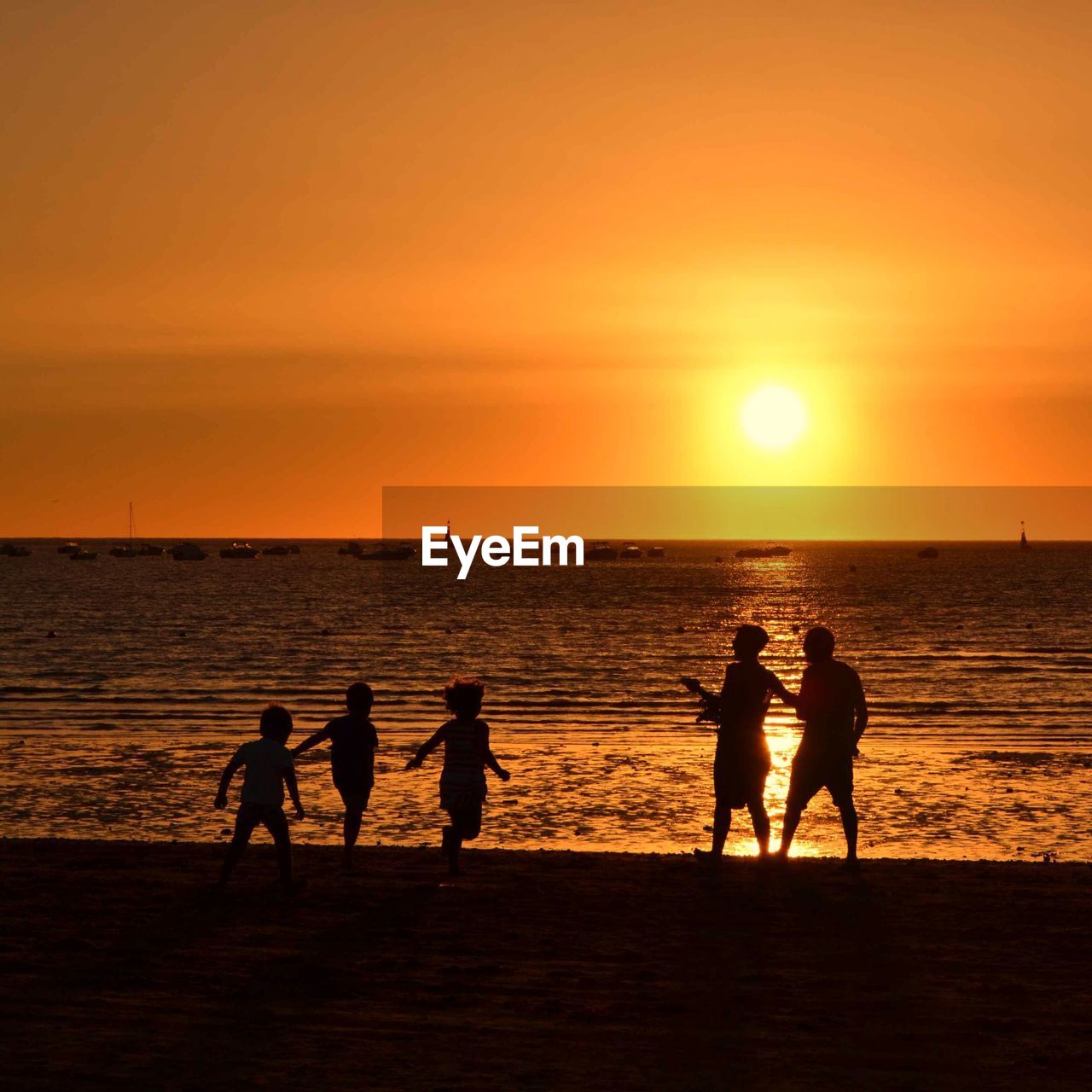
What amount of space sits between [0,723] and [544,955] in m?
24.1

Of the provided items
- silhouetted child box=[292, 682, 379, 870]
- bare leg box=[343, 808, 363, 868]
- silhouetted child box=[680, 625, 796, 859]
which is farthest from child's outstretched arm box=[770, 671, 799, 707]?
bare leg box=[343, 808, 363, 868]

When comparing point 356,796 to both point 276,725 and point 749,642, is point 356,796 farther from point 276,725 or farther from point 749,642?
point 749,642

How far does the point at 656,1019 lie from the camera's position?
7.88 metres

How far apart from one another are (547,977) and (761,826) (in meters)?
3.89

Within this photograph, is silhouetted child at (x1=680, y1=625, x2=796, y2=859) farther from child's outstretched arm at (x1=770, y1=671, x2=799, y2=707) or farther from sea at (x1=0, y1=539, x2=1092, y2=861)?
sea at (x1=0, y1=539, x2=1092, y2=861)

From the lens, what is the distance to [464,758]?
1152cm

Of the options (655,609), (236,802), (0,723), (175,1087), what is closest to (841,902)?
(175,1087)

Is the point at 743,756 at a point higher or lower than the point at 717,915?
higher

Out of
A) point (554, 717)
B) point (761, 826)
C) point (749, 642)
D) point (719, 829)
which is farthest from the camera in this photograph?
point (554, 717)

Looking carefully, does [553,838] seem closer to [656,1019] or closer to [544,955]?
[544,955]

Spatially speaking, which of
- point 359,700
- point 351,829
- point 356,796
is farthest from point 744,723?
point 351,829

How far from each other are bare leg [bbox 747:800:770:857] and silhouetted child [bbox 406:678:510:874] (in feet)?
7.30

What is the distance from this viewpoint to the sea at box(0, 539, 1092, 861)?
17.0m

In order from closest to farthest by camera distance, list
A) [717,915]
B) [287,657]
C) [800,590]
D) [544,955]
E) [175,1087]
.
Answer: [175,1087] → [544,955] → [717,915] → [287,657] → [800,590]
